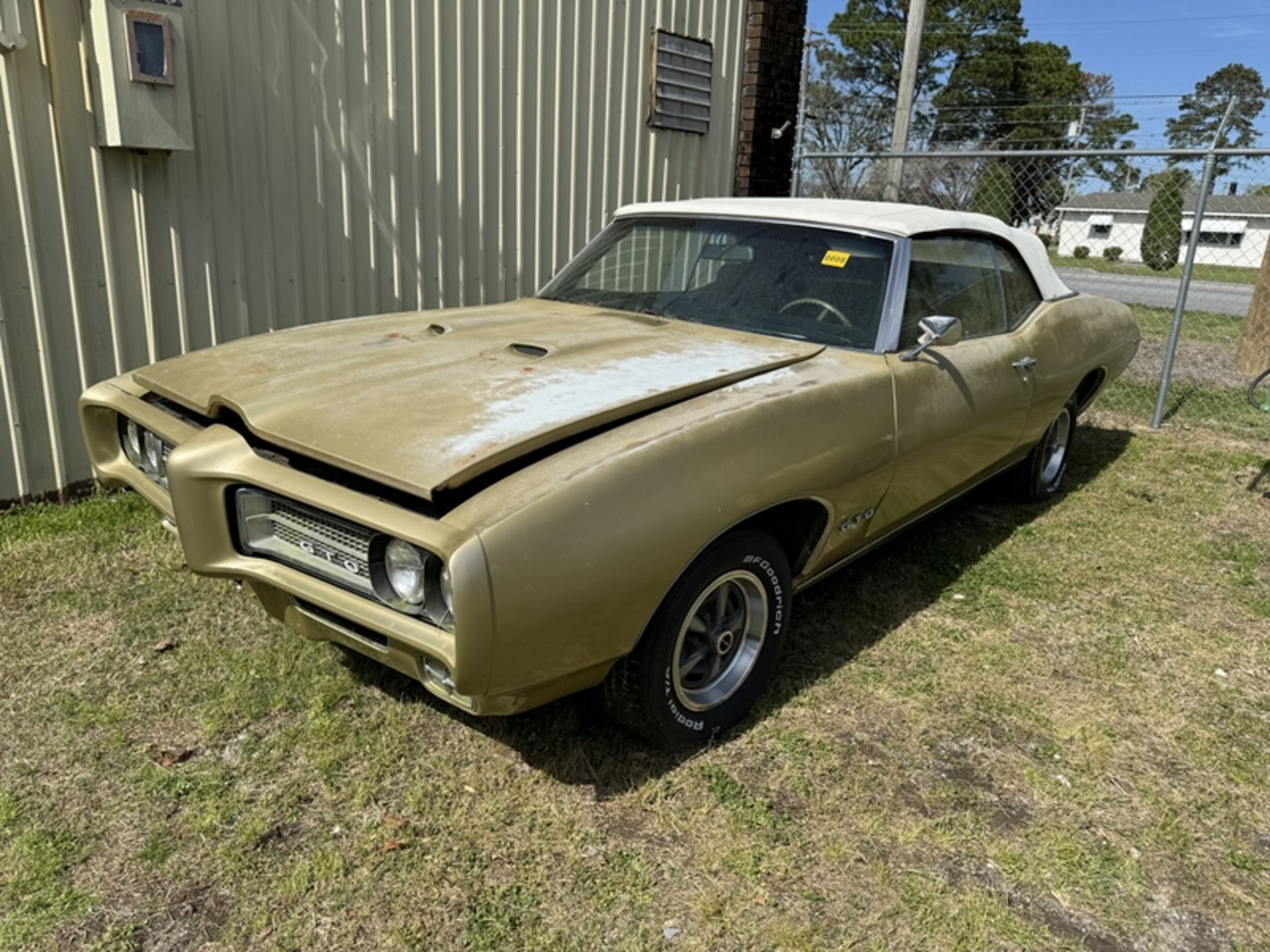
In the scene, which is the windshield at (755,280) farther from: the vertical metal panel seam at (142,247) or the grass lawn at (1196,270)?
the grass lawn at (1196,270)

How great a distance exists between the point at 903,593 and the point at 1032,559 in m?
0.86

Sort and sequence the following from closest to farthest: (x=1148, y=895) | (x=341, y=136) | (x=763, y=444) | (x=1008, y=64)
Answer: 1. (x=1148, y=895)
2. (x=763, y=444)
3. (x=341, y=136)
4. (x=1008, y=64)

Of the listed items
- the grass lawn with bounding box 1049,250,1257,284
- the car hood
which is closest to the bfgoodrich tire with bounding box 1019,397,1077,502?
the car hood

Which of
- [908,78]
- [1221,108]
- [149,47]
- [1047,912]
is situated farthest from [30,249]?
[1221,108]

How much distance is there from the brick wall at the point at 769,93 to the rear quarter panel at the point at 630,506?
540cm

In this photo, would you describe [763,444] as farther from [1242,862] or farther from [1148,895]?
[1242,862]

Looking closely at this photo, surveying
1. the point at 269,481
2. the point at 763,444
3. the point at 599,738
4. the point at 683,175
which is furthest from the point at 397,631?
the point at 683,175

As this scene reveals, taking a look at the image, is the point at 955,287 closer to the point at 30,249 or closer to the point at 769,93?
the point at 30,249

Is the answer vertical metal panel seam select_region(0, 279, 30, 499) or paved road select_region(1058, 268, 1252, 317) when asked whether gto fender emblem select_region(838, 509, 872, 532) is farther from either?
paved road select_region(1058, 268, 1252, 317)

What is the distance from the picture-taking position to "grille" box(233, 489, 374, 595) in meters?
2.29

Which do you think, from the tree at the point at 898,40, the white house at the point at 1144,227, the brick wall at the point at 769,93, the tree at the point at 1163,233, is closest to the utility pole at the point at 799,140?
the brick wall at the point at 769,93

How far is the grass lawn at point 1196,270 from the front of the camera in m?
24.4

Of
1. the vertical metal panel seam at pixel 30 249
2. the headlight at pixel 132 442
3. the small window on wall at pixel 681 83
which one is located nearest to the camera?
the headlight at pixel 132 442

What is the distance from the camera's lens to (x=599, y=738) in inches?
112
